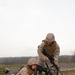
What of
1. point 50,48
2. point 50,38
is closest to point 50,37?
point 50,38

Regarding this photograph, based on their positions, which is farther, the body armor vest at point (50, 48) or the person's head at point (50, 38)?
the body armor vest at point (50, 48)

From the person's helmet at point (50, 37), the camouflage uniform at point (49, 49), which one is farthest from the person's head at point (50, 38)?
the camouflage uniform at point (49, 49)

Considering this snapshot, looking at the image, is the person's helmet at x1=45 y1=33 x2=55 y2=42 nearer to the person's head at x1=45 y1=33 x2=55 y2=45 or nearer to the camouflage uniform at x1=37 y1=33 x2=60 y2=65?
the person's head at x1=45 y1=33 x2=55 y2=45

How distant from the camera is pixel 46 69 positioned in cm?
1095

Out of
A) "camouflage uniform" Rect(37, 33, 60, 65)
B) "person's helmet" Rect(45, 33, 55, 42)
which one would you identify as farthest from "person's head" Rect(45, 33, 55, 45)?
"camouflage uniform" Rect(37, 33, 60, 65)


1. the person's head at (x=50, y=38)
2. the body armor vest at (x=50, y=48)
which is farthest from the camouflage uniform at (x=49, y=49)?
the person's head at (x=50, y=38)

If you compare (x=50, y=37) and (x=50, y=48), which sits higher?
(x=50, y=37)

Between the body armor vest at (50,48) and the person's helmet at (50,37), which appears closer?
the person's helmet at (50,37)

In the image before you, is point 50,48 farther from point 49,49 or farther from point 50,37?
point 50,37

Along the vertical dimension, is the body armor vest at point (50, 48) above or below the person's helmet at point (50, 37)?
below

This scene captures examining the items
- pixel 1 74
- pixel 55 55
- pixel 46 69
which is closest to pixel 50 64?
pixel 55 55

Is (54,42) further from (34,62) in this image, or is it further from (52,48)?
(34,62)

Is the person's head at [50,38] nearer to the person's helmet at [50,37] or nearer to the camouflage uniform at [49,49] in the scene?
the person's helmet at [50,37]

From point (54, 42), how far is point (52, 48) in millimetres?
292
